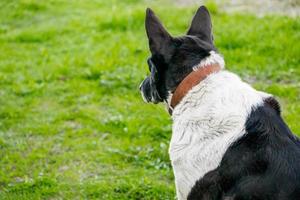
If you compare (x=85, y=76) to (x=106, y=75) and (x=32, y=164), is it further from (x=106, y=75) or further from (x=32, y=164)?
(x=32, y=164)

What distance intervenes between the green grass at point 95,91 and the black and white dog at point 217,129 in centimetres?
139

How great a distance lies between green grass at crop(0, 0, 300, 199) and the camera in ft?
18.4

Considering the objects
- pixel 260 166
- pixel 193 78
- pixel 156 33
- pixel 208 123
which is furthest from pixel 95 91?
pixel 260 166

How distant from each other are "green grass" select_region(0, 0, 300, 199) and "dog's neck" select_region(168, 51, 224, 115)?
150 centimetres

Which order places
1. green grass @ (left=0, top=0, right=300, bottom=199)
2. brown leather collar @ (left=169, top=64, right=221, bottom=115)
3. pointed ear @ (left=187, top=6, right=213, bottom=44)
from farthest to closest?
1. green grass @ (left=0, top=0, right=300, bottom=199)
2. pointed ear @ (left=187, top=6, right=213, bottom=44)
3. brown leather collar @ (left=169, top=64, right=221, bottom=115)

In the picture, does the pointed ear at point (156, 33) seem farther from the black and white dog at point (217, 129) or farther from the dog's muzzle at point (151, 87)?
the dog's muzzle at point (151, 87)

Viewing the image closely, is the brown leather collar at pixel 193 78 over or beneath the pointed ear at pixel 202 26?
beneath

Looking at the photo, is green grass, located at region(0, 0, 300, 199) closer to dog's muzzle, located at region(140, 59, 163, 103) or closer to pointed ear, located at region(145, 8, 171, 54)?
dog's muzzle, located at region(140, 59, 163, 103)

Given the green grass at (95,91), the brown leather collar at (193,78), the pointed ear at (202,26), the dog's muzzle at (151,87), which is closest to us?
the brown leather collar at (193,78)

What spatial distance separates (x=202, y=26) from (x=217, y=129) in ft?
3.01

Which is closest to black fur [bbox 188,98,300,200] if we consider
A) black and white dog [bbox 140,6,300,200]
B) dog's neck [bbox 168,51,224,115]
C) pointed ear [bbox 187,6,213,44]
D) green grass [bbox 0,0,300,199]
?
black and white dog [bbox 140,6,300,200]

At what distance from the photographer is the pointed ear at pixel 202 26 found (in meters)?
4.33

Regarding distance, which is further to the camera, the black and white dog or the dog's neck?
the dog's neck

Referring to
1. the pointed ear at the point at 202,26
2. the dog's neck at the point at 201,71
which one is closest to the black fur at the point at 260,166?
the dog's neck at the point at 201,71
